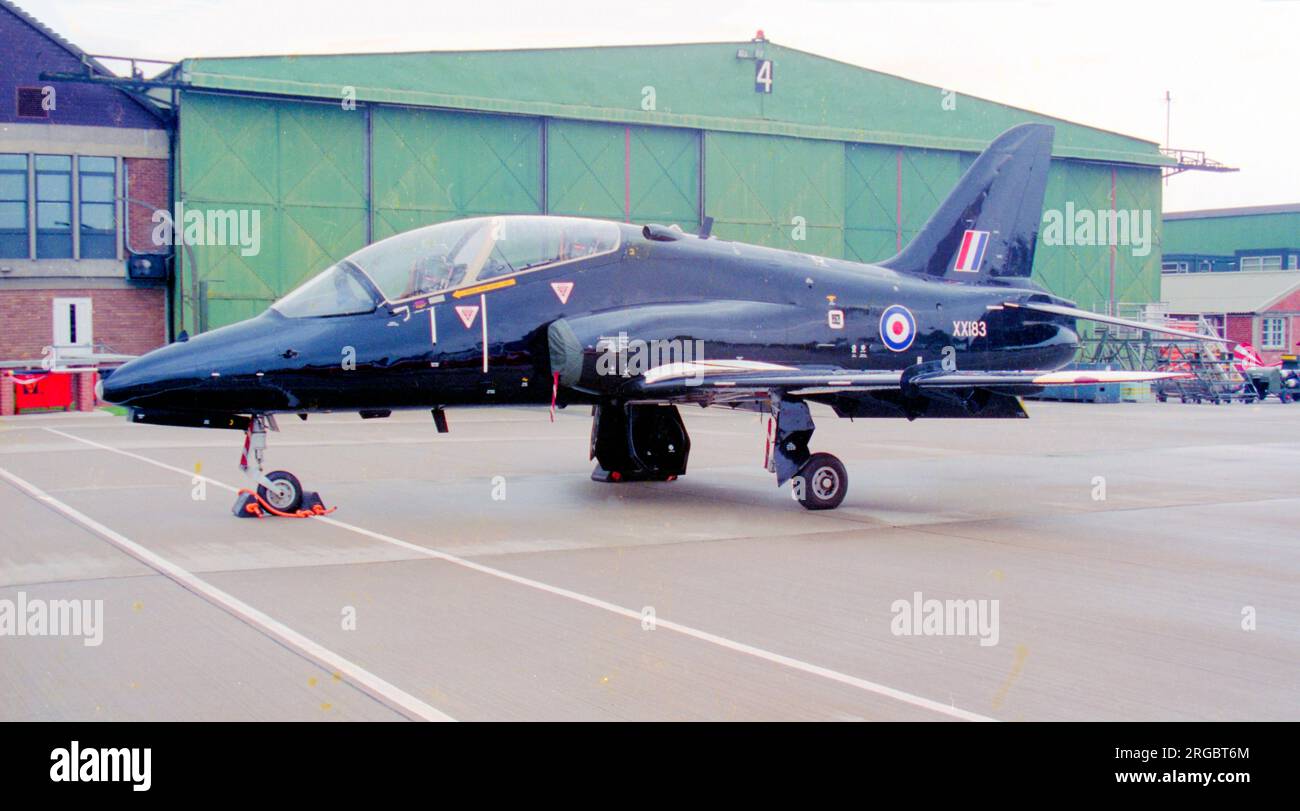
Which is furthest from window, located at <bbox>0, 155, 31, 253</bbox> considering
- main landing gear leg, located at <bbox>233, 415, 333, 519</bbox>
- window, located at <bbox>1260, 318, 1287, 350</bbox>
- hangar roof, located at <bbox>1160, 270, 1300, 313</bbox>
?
window, located at <bbox>1260, 318, 1287, 350</bbox>

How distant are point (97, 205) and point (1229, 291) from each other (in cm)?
5858

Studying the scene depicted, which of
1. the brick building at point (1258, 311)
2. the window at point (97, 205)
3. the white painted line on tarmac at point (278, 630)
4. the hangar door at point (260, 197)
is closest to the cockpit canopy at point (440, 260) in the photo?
the white painted line on tarmac at point (278, 630)

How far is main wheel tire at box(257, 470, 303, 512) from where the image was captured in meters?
11.8

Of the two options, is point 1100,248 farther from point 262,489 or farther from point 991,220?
point 262,489

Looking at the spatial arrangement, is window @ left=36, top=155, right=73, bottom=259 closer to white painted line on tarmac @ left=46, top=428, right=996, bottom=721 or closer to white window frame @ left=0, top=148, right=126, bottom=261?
white window frame @ left=0, top=148, right=126, bottom=261

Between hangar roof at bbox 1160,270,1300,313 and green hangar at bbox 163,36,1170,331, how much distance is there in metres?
20.5

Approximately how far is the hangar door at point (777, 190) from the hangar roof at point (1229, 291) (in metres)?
28.2

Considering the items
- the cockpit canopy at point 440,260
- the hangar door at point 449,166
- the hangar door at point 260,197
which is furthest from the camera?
the hangar door at point 449,166

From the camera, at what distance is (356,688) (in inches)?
230

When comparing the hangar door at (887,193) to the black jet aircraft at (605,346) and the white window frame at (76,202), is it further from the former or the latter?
the black jet aircraft at (605,346)

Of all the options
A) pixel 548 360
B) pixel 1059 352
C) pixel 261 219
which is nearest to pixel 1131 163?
pixel 261 219

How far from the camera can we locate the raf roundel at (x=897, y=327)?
48.1 feet
